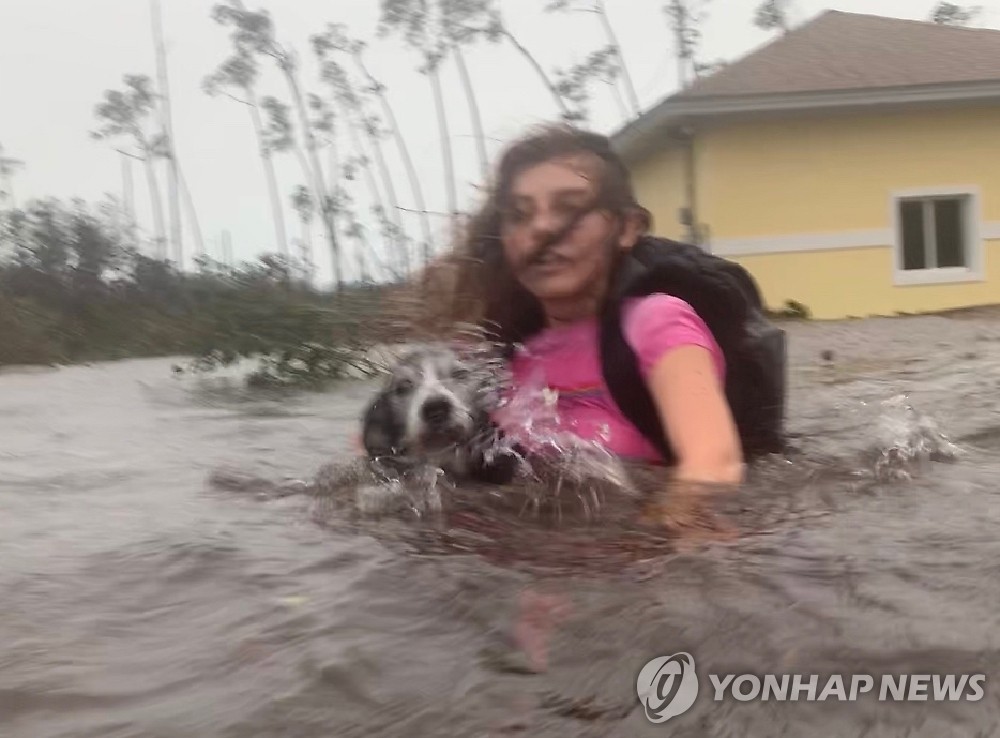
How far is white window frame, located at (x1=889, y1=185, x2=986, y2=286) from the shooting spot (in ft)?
40.1

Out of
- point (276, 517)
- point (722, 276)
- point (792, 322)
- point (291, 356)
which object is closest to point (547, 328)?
point (722, 276)

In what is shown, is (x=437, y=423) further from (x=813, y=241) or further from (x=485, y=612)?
(x=813, y=241)

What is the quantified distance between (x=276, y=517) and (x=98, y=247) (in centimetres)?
1307

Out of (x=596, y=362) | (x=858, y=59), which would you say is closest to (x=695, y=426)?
(x=596, y=362)

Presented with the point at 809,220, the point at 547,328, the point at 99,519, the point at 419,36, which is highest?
the point at 419,36

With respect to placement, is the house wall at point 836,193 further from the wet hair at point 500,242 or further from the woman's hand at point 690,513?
the woman's hand at point 690,513

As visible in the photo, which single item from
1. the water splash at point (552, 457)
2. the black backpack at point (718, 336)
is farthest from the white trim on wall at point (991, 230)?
the water splash at point (552, 457)

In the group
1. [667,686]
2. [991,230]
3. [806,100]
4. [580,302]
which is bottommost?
[667,686]

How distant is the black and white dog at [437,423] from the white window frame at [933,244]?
10400mm

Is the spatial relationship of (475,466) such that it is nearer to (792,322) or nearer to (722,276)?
(722,276)

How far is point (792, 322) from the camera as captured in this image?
37.1 ft

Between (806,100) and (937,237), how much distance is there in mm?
2555

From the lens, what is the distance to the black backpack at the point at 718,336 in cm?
266

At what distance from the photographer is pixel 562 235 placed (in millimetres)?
2824
